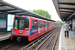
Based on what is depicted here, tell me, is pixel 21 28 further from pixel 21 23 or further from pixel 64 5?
pixel 64 5

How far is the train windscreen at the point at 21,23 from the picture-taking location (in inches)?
357

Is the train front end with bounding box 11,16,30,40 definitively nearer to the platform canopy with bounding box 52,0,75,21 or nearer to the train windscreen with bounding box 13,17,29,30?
the train windscreen with bounding box 13,17,29,30

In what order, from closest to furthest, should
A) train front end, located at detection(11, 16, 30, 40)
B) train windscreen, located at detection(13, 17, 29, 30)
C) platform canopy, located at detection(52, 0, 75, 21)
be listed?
platform canopy, located at detection(52, 0, 75, 21), train front end, located at detection(11, 16, 30, 40), train windscreen, located at detection(13, 17, 29, 30)

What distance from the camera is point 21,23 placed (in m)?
9.28

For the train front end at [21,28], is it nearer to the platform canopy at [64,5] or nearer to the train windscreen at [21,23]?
the train windscreen at [21,23]

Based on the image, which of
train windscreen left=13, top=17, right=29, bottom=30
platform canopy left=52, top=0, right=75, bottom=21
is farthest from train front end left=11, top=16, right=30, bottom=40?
platform canopy left=52, top=0, right=75, bottom=21

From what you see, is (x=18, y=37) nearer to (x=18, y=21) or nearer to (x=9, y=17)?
(x=18, y=21)

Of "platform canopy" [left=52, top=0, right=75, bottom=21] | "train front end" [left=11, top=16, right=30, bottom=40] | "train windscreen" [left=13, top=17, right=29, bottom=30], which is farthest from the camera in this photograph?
"train windscreen" [left=13, top=17, right=29, bottom=30]

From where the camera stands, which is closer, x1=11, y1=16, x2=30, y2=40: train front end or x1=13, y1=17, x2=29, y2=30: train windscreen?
x1=11, y1=16, x2=30, y2=40: train front end

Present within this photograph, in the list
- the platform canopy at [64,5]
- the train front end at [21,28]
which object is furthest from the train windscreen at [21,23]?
the platform canopy at [64,5]

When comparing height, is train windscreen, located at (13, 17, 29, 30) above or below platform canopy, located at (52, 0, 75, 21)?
below

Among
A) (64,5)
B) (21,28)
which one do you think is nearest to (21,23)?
(21,28)

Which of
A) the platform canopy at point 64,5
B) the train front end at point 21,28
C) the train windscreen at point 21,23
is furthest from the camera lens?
the train windscreen at point 21,23

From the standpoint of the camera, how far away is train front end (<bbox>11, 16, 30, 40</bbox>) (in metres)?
8.95
